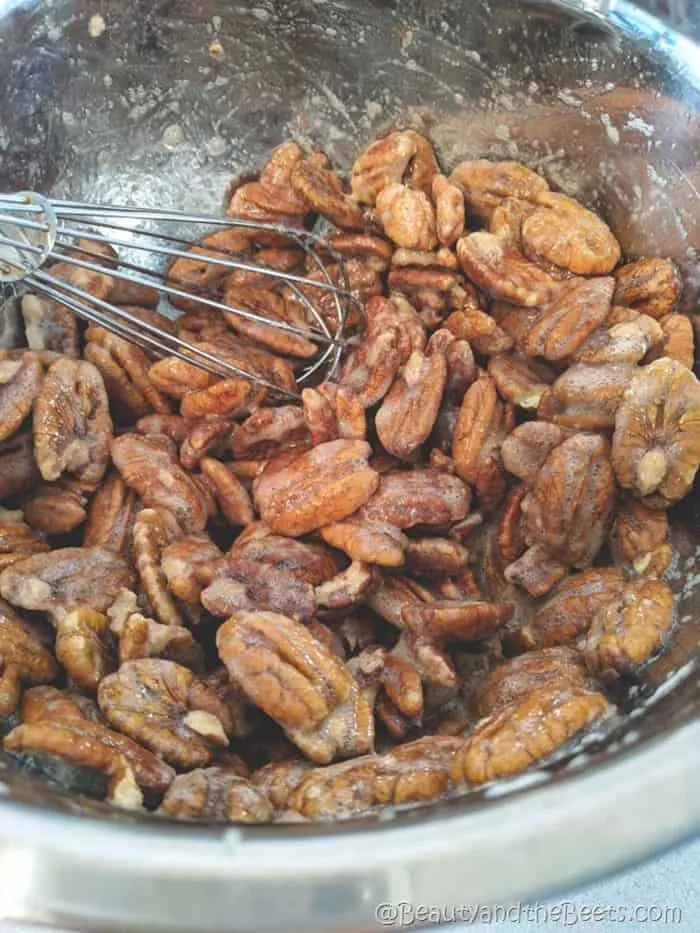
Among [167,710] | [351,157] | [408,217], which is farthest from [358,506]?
[351,157]

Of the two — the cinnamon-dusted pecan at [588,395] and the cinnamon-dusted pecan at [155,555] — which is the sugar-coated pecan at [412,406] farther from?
the cinnamon-dusted pecan at [155,555]

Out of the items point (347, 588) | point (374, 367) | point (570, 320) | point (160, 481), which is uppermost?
point (570, 320)

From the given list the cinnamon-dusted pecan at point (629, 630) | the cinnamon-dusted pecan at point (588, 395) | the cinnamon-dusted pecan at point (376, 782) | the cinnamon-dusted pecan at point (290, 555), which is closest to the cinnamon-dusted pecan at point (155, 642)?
the cinnamon-dusted pecan at point (290, 555)

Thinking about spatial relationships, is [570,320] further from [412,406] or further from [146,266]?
[146,266]

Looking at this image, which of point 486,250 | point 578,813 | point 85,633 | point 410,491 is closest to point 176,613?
point 85,633

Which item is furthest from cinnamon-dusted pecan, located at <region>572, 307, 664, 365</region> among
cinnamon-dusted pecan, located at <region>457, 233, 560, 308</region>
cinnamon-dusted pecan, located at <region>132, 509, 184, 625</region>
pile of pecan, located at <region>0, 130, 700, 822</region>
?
cinnamon-dusted pecan, located at <region>132, 509, 184, 625</region>

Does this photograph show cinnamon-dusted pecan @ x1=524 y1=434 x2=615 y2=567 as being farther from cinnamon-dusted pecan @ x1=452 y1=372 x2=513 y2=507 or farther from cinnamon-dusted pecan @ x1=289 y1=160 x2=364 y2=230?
cinnamon-dusted pecan @ x1=289 y1=160 x2=364 y2=230
